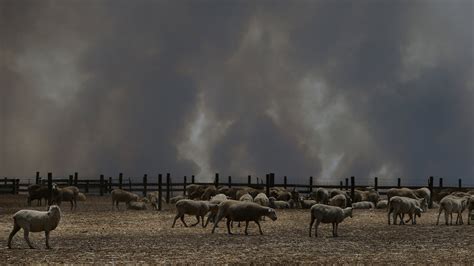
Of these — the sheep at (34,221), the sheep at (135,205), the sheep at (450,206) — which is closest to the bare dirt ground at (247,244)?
the sheep at (34,221)

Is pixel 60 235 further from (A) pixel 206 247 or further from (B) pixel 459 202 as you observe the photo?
(B) pixel 459 202

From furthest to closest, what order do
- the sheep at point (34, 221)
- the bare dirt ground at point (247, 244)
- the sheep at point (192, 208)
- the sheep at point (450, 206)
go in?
the sheep at point (450, 206) → the sheep at point (192, 208) → the sheep at point (34, 221) → the bare dirt ground at point (247, 244)

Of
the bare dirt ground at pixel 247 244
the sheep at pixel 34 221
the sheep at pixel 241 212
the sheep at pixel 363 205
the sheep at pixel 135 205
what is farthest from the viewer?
the sheep at pixel 363 205

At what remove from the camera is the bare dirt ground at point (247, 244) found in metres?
14.2

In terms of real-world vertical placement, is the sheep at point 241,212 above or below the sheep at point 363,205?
above

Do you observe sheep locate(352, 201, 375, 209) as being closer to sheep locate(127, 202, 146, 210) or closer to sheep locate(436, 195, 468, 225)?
sheep locate(436, 195, 468, 225)

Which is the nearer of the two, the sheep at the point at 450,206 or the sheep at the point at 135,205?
the sheep at the point at 450,206

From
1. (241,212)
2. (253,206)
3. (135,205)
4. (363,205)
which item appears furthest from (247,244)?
(363,205)

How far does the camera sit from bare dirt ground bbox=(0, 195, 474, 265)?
14242 mm

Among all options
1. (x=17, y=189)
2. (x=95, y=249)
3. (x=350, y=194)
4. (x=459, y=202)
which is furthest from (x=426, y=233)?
(x=17, y=189)

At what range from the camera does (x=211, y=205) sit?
944 inches

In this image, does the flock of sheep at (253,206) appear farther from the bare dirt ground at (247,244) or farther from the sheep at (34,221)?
the bare dirt ground at (247,244)

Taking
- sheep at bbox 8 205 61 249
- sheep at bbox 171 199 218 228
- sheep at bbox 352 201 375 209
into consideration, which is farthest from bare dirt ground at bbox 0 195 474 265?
sheep at bbox 352 201 375 209

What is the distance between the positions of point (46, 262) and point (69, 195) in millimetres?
25658
